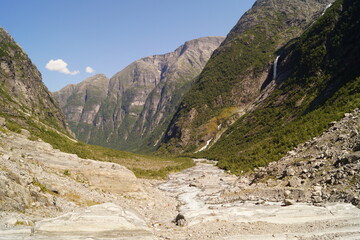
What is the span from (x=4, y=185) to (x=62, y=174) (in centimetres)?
1139

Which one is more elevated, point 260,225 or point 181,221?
point 260,225

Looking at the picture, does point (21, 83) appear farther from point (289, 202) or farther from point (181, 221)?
point (289, 202)

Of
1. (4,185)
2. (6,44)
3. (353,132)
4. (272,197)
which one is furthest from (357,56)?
(6,44)

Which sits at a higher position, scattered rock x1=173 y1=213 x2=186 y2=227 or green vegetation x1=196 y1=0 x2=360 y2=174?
green vegetation x1=196 y1=0 x2=360 y2=174

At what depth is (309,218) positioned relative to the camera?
15719 millimetres

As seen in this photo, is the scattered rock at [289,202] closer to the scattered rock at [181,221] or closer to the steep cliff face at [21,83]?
the scattered rock at [181,221]

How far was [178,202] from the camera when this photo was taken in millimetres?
31516

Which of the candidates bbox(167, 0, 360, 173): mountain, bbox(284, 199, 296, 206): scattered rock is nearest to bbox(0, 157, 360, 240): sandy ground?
bbox(284, 199, 296, 206): scattered rock

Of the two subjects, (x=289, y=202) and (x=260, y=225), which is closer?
(x=260, y=225)

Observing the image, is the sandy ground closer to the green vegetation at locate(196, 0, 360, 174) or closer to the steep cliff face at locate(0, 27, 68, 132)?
the green vegetation at locate(196, 0, 360, 174)

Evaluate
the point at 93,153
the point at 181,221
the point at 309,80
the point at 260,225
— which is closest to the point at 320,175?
the point at 260,225

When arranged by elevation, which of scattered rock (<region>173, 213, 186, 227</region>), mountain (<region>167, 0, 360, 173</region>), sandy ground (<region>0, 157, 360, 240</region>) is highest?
mountain (<region>167, 0, 360, 173</region>)

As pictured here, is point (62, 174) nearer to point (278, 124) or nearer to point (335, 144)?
point (335, 144)

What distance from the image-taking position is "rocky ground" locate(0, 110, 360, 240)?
13.2 metres
